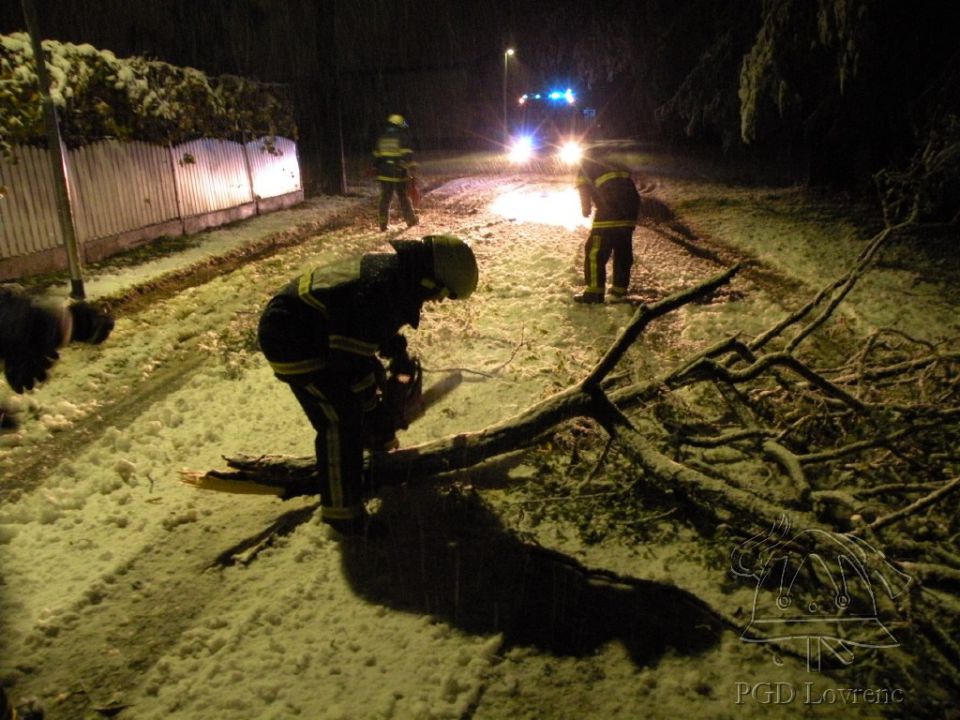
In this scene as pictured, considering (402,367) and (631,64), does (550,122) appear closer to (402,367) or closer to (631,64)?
(631,64)

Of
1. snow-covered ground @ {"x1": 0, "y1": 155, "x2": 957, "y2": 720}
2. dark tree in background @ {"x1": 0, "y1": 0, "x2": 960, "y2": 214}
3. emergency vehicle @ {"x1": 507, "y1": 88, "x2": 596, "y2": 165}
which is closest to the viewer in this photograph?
snow-covered ground @ {"x1": 0, "y1": 155, "x2": 957, "y2": 720}

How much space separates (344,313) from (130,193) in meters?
8.38

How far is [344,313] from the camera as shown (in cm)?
293

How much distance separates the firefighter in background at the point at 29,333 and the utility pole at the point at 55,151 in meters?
5.26

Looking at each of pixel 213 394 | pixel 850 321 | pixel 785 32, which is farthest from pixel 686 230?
pixel 213 394

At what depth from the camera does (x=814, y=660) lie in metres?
2.43

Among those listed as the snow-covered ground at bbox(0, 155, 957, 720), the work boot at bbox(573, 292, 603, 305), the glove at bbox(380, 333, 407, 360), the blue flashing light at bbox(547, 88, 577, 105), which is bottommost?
the snow-covered ground at bbox(0, 155, 957, 720)

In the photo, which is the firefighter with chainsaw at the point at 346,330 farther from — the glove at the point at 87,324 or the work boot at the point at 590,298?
the work boot at the point at 590,298

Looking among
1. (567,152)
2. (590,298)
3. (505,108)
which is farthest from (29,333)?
(505,108)

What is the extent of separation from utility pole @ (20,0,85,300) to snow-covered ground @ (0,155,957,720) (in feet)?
6.98

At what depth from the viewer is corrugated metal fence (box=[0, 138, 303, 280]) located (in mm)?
7734

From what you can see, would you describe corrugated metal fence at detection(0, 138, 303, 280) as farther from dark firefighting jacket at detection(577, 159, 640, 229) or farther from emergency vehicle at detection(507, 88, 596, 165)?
emergency vehicle at detection(507, 88, 596, 165)

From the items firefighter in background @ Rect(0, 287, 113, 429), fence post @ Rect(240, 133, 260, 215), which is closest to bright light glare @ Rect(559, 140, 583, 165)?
fence post @ Rect(240, 133, 260, 215)

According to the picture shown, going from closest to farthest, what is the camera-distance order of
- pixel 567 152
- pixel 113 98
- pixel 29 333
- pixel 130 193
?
pixel 29 333, pixel 113 98, pixel 130 193, pixel 567 152
